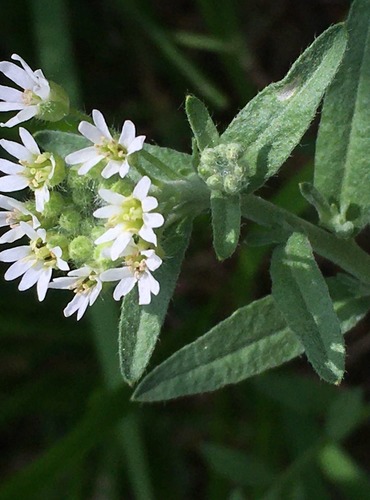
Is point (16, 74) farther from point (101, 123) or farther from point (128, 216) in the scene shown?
point (128, 216)

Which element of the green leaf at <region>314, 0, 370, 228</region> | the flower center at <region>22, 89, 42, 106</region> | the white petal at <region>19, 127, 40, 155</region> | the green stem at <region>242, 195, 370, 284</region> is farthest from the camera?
the green leaf at <region>314, 0, 370, 228</region>

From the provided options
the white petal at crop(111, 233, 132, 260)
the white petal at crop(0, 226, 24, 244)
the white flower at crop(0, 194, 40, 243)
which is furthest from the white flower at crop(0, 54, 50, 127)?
the white petal at crop(111, 233, 132, 260)

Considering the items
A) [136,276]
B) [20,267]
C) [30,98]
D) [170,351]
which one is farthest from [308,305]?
[170,351]

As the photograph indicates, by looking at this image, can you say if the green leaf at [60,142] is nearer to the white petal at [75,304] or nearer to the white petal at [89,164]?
the white petal at [89,164]

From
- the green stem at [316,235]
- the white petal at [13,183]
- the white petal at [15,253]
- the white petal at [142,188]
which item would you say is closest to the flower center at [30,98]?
the white petal at [13,183]

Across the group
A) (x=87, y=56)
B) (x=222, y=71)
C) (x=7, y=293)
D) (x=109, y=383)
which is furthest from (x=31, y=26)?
(x=109, y=383)

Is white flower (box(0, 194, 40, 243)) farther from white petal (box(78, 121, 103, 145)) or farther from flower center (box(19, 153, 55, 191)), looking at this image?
white petal (box(78, 121, 103, 145))
